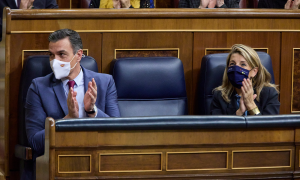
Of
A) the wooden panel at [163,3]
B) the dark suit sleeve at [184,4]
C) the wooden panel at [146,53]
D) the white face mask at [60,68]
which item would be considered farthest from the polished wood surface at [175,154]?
the wooden panel at [163,3]

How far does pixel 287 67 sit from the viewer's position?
186 centimetres

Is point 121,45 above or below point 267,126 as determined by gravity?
above

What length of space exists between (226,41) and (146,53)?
347mm

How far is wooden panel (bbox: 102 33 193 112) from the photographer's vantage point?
5.73 ft

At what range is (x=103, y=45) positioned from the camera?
1739mm

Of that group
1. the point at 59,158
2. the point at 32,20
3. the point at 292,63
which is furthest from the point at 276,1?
the point at 59,158

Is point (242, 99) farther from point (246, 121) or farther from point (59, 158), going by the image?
point (59, 158)

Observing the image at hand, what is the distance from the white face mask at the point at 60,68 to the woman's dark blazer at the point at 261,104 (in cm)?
57

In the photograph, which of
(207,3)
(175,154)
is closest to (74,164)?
(175,154)

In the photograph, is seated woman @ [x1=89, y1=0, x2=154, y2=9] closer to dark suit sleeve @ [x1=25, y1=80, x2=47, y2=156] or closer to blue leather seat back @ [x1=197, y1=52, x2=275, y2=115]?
blue leather seat back @ [x1=197, y1=52, x2=275, y2=115]

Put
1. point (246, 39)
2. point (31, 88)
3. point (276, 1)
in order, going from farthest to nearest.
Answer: point (276, 1) < point (246, 39) < point (31, 88)

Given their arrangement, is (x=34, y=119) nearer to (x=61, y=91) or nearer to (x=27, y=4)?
(x=61, y=91)

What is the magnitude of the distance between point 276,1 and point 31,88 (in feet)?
5.17

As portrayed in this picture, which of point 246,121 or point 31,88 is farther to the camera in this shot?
point 31,88
